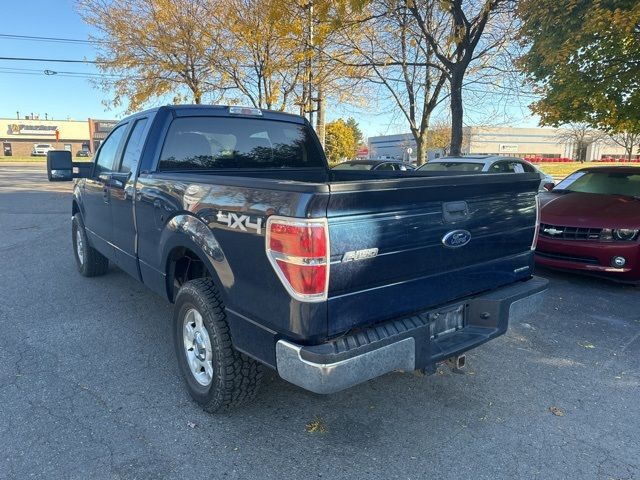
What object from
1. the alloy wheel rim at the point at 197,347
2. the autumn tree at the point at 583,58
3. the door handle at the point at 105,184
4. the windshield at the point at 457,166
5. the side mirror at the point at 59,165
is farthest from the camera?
the windshield at the point at 457,166

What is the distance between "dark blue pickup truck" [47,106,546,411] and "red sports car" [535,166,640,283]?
2.80 m

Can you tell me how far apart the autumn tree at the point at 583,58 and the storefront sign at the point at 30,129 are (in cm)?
8212

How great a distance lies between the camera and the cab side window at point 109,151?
4739 millimetres

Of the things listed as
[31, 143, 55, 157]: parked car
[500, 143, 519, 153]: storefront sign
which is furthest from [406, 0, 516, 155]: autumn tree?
[500, 143, 519, 153]: storefront sign

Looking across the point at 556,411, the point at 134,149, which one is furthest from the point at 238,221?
the point at 556,411

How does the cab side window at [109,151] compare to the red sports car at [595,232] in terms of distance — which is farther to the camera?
the red sports car at [595,232]

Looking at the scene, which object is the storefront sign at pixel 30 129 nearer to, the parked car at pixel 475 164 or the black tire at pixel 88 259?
the parked car at pixel 475 164

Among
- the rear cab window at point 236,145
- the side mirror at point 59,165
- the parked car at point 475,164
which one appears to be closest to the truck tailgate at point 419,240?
the rear cab window at point 236,145

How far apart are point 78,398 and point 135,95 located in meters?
16.7

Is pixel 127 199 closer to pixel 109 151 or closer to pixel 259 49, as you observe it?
pixel 109 151

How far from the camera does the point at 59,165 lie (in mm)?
5000

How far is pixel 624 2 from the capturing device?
630cm

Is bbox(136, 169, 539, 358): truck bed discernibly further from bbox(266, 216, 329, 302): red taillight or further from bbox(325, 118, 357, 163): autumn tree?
bbox(325, 118, 357, 163): autumn tree

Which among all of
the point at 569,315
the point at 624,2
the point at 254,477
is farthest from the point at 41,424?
the point at 624,2
